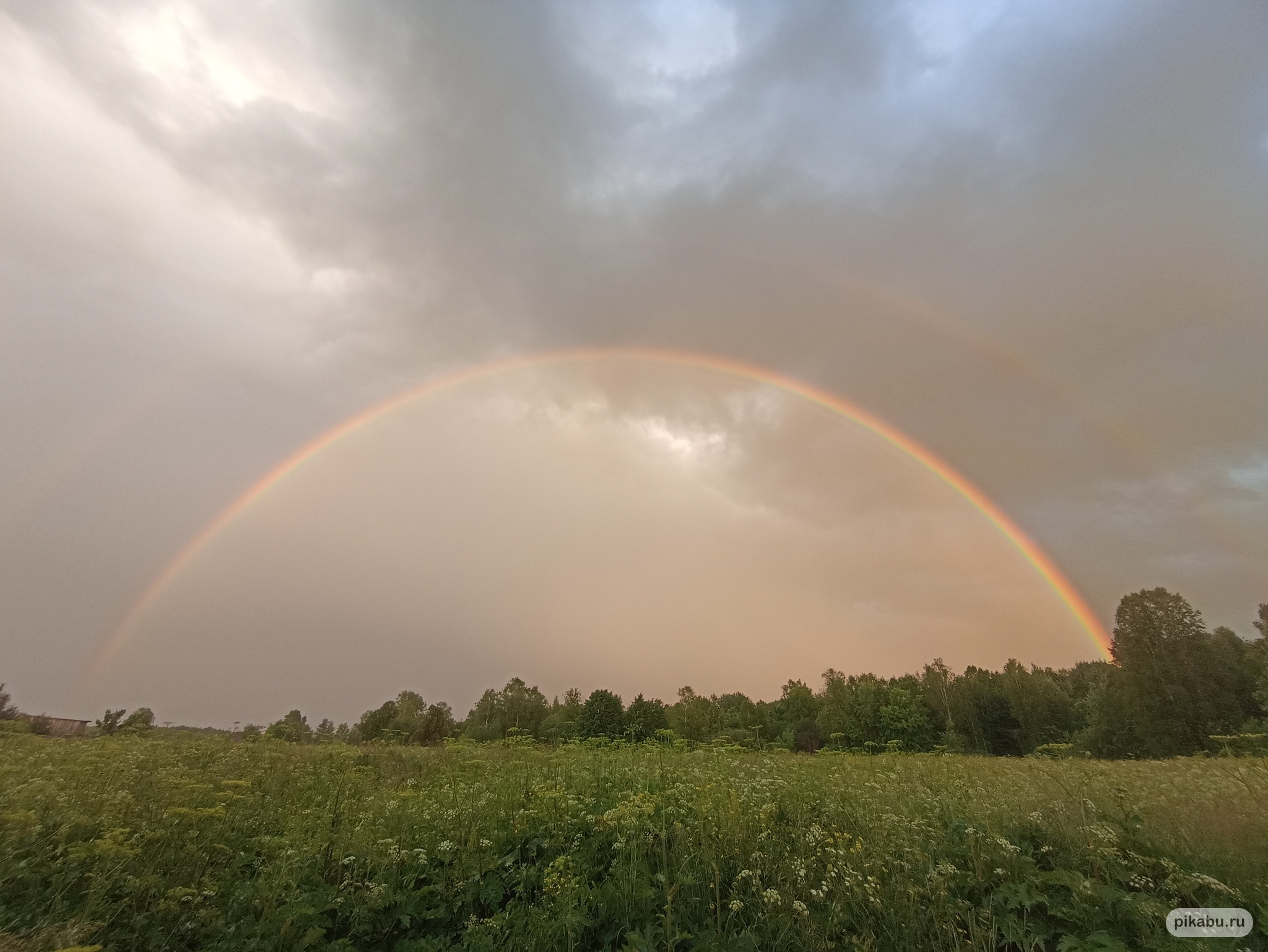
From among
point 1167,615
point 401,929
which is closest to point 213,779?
point 401,929

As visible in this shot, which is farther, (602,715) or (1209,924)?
(602,715)

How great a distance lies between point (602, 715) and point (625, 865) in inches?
2472

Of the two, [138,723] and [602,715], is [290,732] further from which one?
[602,715]

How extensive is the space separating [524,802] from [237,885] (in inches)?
126

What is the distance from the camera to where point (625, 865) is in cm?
534

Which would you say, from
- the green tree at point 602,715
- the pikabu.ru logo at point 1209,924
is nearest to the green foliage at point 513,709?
the green tree at point 602,715

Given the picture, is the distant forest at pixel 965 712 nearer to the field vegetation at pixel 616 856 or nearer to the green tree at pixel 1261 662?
the green tree at pixel 1261 662

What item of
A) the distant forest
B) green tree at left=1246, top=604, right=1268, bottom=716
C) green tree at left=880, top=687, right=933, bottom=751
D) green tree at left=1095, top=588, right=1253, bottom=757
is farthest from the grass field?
green tree at left=880, top=687, right=933, bottom=751

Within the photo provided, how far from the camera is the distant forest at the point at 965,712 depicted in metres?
33.5

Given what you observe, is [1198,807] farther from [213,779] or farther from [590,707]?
[590,707]

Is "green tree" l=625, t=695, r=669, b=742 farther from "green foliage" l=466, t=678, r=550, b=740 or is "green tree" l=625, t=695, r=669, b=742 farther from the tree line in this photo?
"green foliage" l=466, t=678, r=550, b=740

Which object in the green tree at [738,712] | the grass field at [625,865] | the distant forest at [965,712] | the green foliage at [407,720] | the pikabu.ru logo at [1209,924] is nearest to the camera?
the pikabu.ru logo at [1209,924]

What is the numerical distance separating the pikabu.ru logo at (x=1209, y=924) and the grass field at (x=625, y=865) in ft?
0.19

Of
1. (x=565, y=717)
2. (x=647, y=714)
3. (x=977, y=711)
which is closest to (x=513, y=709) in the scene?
(x=565, y=717)
